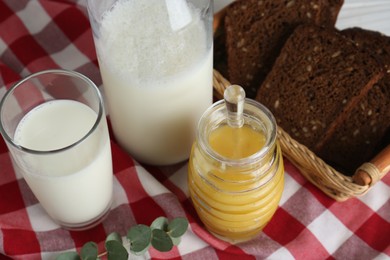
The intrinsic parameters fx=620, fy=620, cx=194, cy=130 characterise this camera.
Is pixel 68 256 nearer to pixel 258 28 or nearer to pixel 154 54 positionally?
pixel 154 54

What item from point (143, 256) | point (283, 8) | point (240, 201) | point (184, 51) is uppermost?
point (184, 51)

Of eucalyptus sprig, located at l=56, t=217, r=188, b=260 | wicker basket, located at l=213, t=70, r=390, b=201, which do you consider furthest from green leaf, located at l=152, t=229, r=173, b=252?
wicker basket, located at l=213, t=70, r=390, b=201

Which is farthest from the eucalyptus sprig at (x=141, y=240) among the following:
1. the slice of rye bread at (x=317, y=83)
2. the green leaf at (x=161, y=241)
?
the slice of rye bread at (x=317, y=83)

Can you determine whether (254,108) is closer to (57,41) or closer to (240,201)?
(240,201)

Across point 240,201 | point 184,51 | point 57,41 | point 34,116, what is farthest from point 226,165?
point 57,41

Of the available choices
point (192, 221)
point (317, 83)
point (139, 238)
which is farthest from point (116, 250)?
point (317, 83)

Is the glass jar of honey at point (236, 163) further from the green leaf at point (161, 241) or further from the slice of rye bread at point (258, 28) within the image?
the slice of rye bread at point (258, 28)
